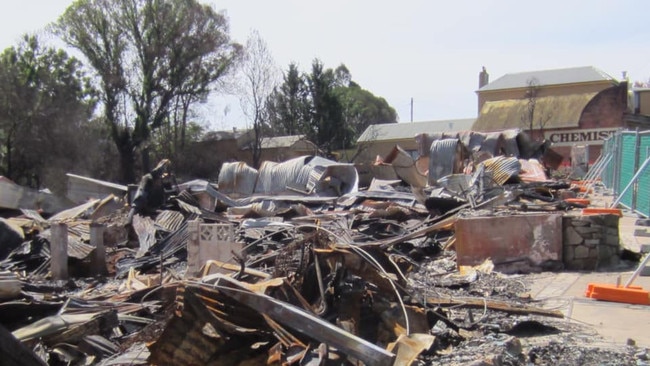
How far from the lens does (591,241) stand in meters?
8.48

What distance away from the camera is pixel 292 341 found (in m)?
4.88

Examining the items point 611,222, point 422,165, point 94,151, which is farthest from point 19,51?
point 611,222

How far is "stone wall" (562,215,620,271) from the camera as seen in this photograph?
8.45 m

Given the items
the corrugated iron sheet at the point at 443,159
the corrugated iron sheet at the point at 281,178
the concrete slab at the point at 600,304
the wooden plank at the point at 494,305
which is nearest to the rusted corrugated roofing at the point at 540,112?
the corrugated iron sheet at the point at 443,159

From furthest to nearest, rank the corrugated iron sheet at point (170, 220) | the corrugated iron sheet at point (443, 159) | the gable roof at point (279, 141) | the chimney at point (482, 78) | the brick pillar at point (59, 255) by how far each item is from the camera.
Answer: the chimney at point (482, 78) → the gable roof at point (279, 141) → the corrugated iron sheet at point (443, 159) → the corrugated iron sheet at point (170, 220) → the brick pillar at point (59, 255)

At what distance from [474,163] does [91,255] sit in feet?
44.2

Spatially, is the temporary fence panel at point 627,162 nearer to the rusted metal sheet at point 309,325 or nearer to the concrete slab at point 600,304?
the concrete slab at point 600,304

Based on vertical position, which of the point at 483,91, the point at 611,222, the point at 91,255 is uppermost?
the point at 483,91

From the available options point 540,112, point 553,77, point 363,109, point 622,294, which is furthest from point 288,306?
point 363,109

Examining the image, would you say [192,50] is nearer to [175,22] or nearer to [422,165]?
[175,22]

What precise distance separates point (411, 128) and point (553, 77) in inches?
481

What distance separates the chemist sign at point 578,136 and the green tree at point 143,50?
21.1 meters

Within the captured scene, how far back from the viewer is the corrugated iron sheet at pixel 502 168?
18.0m

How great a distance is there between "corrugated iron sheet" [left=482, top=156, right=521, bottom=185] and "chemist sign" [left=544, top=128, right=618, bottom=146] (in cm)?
1742
